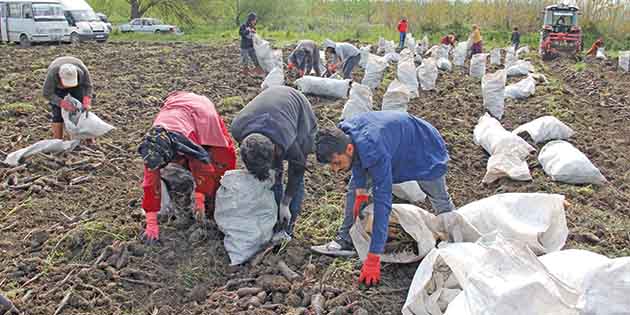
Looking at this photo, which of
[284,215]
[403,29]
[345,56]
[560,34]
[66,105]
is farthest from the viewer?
[403,29]

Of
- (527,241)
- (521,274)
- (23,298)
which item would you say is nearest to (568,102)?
(527,241)

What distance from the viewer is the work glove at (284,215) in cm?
370

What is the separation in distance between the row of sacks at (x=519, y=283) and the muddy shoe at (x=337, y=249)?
33.9 inches

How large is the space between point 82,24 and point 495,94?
50.9 feet

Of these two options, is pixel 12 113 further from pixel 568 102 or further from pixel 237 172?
pixel 568 102

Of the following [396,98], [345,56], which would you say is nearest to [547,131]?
[396,98]

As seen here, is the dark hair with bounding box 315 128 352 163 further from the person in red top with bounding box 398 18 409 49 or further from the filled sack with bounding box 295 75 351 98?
the person in red top with bounding box 398 18 409 49

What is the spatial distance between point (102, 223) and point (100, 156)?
1788 millimetres

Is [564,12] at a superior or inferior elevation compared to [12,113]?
superior

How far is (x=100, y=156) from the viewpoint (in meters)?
5.52

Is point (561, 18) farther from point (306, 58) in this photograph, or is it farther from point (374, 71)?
point (306, 58)

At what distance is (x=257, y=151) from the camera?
3.09 metres

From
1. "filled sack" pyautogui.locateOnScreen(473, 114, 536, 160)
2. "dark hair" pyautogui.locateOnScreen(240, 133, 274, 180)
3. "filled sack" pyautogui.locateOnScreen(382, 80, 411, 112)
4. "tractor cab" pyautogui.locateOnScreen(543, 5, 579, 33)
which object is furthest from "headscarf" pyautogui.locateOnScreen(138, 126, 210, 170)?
"tractor cab" pyautogui.locateOnScreen(543, 5, 579, 33)

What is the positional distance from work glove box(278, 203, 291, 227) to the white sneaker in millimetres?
253
